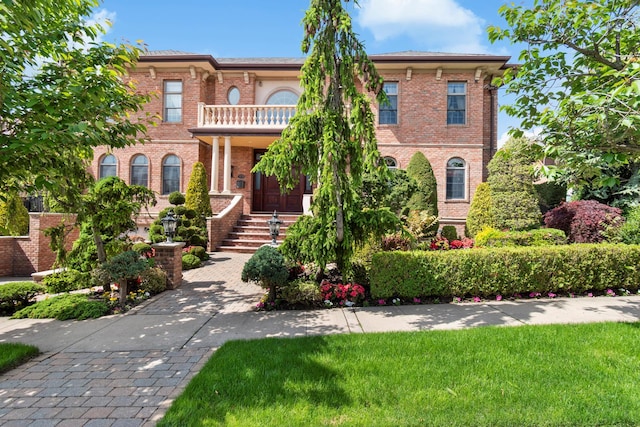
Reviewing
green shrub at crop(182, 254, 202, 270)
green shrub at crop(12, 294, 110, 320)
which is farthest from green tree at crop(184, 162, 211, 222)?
green shrub at crop(12, 294, 110, 320)

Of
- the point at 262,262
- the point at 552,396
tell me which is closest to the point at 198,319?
the point at 262,262

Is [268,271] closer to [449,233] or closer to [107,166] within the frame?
[449,233]

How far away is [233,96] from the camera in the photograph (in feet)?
50.5

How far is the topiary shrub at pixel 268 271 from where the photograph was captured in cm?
575

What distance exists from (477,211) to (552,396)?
380 inches

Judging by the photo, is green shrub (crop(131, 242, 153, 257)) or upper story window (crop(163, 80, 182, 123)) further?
upper story window (crop(163, 80, 182, 123))

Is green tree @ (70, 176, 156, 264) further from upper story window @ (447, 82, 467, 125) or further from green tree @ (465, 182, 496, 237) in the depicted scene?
upper story window @ (447, 82, 467, 125)

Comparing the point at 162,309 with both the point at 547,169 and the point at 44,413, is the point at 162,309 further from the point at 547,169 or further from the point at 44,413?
the point at 547,169

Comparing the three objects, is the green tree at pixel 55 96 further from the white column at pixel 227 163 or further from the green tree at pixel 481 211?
the green tree at pixel 481 211

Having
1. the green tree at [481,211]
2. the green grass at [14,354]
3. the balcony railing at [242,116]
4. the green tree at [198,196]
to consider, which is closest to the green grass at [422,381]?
the green grass at [14,354]

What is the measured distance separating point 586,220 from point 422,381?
367 inches

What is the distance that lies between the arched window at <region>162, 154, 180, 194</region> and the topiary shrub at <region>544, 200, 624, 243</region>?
15.1 meters

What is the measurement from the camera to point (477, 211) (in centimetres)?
1156

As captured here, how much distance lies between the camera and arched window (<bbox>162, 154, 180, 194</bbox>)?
14938 millimetres
